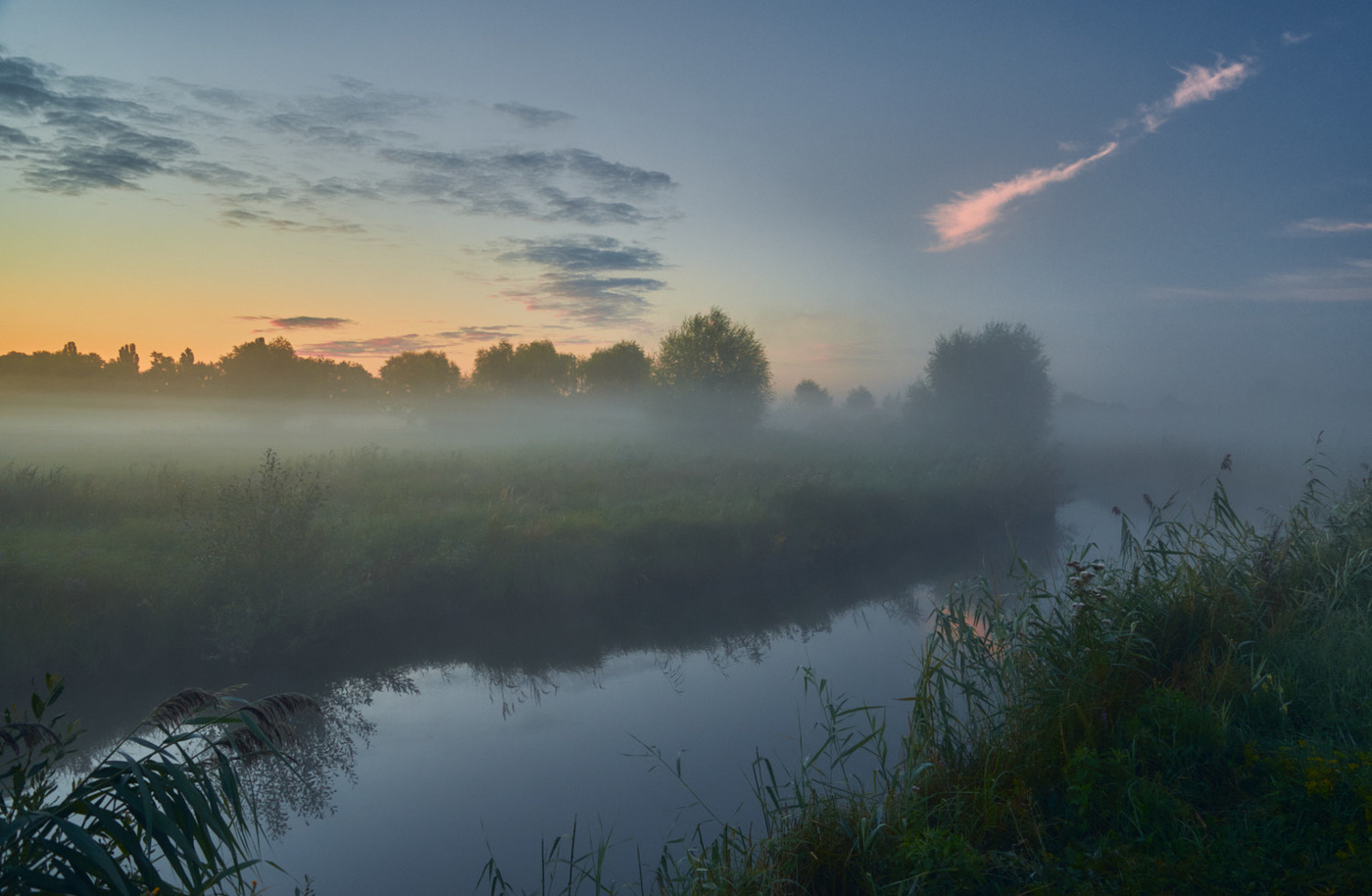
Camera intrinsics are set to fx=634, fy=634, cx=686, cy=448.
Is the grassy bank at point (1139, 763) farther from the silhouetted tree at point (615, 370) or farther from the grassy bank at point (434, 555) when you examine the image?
the silhouetted tree at point (615, 370)

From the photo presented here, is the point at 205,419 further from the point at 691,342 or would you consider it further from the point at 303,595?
the point at 303,595

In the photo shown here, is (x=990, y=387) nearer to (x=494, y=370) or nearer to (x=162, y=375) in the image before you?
(x=494, y=370)

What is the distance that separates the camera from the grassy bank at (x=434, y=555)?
10086mm

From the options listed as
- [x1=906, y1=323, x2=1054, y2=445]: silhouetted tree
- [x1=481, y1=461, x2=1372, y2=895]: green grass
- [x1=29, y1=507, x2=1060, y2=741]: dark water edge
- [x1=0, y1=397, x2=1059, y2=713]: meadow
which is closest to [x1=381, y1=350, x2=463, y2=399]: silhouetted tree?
[x1=0, y1=397, x2=1059, y2=713]: meadow

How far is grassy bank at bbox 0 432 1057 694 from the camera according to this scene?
1009 centimetres

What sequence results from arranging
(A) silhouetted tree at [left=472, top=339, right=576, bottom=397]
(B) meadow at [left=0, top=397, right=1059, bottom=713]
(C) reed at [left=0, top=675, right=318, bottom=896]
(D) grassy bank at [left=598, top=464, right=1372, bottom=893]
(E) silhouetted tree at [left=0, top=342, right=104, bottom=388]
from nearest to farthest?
(C) reed at [left=0, top=675, right=318, bottom=896]
(D) grassy bank at [left=598, top=464, right=1372, bottom=893]
(B) meadow at [left=0, top=397, right=1059, bottom=713]
(E) silhouetted tree at [left=0, top=342, right=104, bottom=388]
(A) silhouetted tree at [left=472, top=339, right=576, bottom=397]

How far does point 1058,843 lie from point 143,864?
4.56 metres

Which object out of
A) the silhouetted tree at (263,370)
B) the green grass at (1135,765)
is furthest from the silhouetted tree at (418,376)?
the green grass at (1135,765)

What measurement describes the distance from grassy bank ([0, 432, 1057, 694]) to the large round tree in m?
15.2

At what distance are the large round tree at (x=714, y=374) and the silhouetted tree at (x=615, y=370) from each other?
16.2m

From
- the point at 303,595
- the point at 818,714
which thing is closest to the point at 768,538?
the point at 818,714

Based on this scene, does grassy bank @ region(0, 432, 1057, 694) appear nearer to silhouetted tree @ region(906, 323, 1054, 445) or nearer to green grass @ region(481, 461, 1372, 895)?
green grass @ region(481, 461, 1372, 895)

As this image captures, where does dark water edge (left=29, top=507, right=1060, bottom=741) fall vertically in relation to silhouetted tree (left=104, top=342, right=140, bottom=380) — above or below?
below

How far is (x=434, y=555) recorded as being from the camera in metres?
13.0
